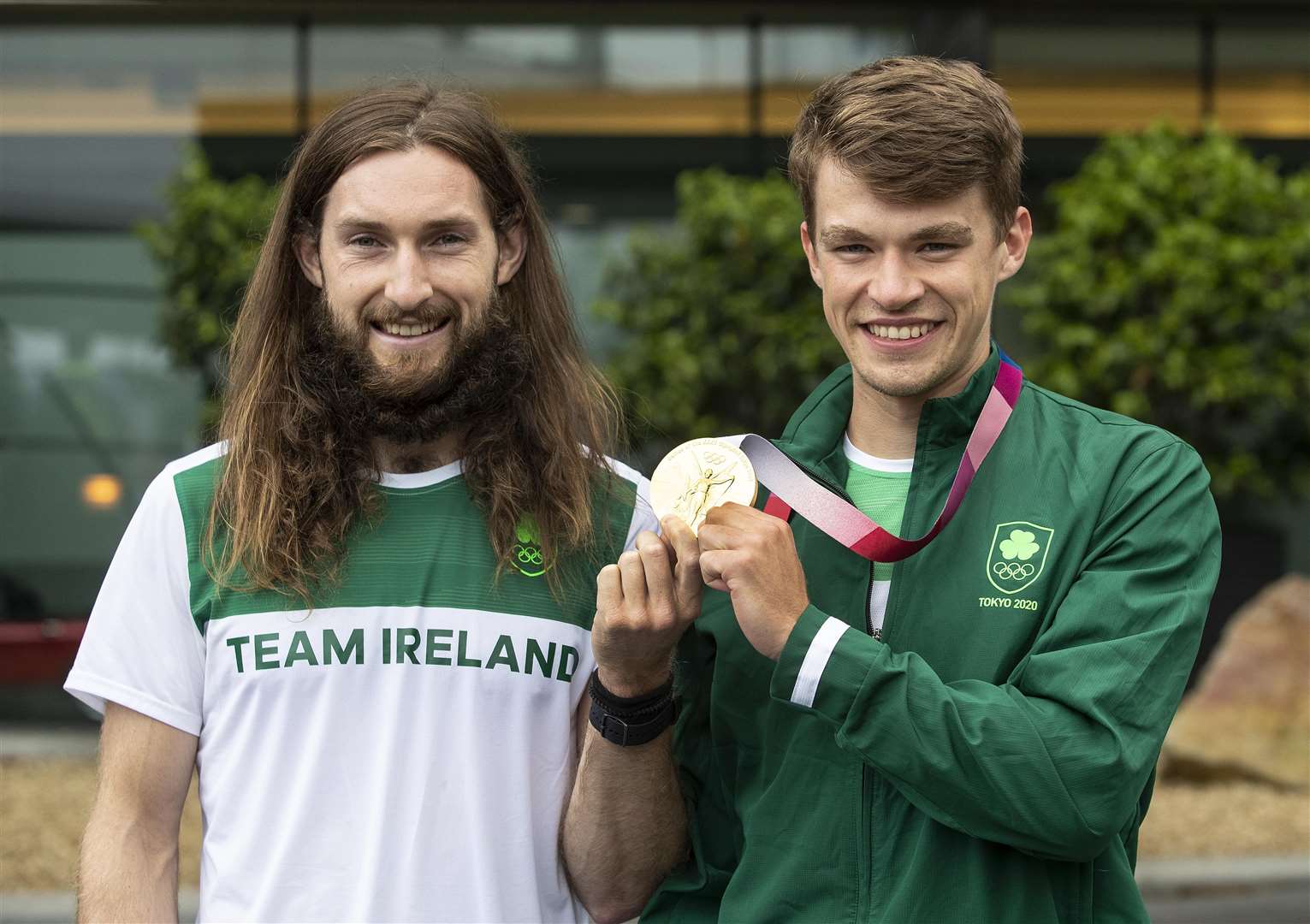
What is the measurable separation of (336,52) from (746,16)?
126 inches

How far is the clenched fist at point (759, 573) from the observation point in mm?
2178

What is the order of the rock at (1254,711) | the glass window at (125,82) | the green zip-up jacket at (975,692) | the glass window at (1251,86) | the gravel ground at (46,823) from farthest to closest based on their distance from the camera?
the glass window at (1251,86)
the glass window at (125,82)
the rock at (1254,711)
the gravel ground at (46,823)
the green zip-up jacket at (975,692)

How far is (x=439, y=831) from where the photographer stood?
238cm

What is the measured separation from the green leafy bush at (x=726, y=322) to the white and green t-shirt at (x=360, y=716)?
22.3 feet

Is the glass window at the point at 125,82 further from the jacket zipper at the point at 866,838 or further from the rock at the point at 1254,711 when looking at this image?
the jacket zipper at the point at 866,838

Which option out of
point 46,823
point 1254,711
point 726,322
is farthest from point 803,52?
point 46,823

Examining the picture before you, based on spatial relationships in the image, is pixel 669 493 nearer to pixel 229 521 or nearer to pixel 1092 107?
pixel 229 521

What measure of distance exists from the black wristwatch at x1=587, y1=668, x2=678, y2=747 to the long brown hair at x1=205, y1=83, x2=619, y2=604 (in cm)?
27

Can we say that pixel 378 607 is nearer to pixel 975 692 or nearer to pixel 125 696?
pixel 125 696

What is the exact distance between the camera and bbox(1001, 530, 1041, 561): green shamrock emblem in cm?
229

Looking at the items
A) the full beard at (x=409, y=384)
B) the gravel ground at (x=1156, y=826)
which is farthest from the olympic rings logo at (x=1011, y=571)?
the gravel ground at (x=1156, y=826)

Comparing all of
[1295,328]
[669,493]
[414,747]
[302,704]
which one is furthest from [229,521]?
[1295,328]

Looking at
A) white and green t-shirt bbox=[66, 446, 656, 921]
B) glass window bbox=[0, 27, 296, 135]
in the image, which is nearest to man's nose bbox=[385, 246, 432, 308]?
white and green t-shirt bbox=[66, 446, 656, 921]

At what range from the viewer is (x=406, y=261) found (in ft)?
8.24
